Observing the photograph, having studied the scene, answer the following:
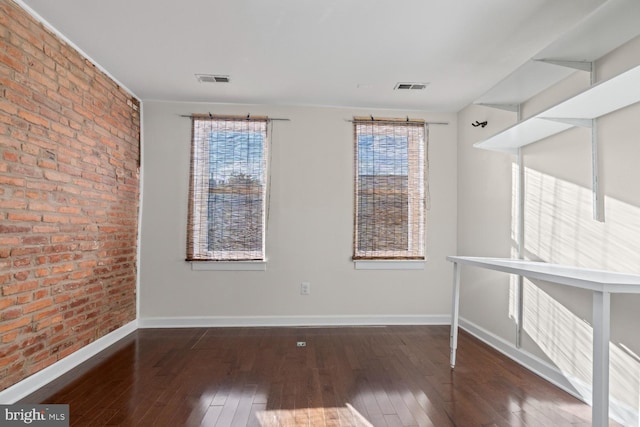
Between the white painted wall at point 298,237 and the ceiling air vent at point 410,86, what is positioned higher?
the ceiling air vent at point 410,86

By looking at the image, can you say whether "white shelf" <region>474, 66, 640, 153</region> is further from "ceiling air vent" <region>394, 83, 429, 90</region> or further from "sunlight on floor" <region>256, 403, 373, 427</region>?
"sunlight on floor" <region>256, 403, 373, 427</region>

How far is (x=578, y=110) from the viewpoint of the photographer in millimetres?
2084

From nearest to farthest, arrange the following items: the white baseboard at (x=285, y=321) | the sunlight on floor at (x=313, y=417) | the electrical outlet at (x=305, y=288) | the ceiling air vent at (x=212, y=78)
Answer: the sunlight on floor at (x=313, y=417) → the ceiling air vent at (x=212, y=78) → the white baseboard at (x=285, y=321) → the electrical outlet at (x=305, y=288)

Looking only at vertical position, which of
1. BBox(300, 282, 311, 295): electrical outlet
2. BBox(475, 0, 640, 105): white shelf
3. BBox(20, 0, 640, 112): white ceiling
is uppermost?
BBox(20, 0, 640, 112): white ceiling

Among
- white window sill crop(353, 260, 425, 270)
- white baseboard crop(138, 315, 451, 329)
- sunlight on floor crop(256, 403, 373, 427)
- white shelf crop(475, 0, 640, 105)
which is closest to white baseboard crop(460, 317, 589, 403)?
white baseboard crop(138, 315, 451, 329)

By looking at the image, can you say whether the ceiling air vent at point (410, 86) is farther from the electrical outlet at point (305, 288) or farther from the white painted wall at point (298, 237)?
the electrical outlet at point (305, 288)

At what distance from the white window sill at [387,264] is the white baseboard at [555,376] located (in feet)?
2.79

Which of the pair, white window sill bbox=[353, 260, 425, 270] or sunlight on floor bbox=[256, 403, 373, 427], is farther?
white window sill bbox=[353, 260, 425, 270]

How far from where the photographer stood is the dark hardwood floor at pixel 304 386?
205cm

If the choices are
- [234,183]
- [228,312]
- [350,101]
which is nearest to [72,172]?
[234,183]

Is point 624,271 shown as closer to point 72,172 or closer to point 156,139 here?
point 72,172

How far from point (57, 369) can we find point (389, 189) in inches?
128

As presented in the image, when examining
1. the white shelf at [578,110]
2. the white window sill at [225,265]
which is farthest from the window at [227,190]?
the white shelf at [578,110]

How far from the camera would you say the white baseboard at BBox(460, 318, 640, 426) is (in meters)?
2.03
